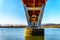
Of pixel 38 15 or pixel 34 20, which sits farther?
pixel 34 20

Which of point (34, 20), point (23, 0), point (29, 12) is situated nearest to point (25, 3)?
point (23, 0)

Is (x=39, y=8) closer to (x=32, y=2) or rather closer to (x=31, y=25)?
(x=32, y=2)

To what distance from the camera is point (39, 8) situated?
33.6m

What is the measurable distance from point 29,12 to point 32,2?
219 inches

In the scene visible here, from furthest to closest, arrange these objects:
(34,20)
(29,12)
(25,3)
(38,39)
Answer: (34,20) < (29,12) < (25,3) < (38,39)

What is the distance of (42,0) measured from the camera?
30625 millimetres

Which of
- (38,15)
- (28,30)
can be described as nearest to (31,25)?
(38,15)

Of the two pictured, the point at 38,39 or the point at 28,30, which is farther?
the point at 28,30

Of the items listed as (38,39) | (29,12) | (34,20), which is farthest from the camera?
(34,20)

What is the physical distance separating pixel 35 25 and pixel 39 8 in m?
7.55

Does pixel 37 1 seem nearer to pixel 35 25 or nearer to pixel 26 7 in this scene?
pixel 26 7

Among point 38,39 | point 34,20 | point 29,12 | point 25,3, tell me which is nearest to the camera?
point 38,39

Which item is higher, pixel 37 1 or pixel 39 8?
pixel 37 1

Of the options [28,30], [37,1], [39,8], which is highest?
[37,1]
